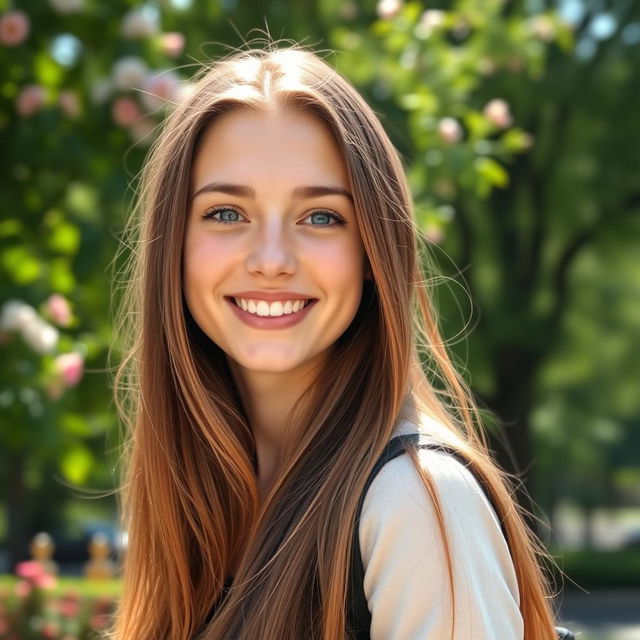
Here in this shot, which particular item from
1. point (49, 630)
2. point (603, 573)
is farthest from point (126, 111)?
point (603, 573)

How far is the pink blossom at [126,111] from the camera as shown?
198 inches

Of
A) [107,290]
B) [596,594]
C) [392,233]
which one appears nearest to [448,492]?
[392,233]

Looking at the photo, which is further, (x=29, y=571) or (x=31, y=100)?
(x=29, y=571)

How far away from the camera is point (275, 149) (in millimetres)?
1849

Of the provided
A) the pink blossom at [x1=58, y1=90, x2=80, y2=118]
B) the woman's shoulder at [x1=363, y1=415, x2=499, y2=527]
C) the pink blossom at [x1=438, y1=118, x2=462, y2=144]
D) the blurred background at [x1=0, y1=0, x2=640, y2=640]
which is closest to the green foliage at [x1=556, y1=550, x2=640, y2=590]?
the blurred background at [x1=0, y1=0, x2=640, y2=640]

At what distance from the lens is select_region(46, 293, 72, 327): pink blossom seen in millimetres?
4793

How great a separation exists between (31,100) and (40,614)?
9.16ft

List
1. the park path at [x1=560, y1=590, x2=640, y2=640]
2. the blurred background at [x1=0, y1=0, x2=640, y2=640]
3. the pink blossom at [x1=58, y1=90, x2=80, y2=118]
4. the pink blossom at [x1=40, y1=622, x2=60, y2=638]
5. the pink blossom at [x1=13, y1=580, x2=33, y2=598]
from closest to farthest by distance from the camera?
the blurred background at [x1=0, y1=0, x2=640, y2=640], the pink blossom at [x1=58, y1=90, x2=80, y2=118], the pink blossom at [x1=40, y1=622, x2=60, y2=638], the pink blossom at [x1=13, y1=580, x2=33, y2=598], the park path at [x1=560, y1=590, x2=640, y2=640]

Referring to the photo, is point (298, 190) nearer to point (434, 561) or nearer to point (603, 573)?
point (434, 561)

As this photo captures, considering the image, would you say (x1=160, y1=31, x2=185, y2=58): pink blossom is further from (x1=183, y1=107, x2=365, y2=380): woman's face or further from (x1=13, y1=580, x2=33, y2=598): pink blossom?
(x1=183, y1=107, x2=365, y2=380): woman's face

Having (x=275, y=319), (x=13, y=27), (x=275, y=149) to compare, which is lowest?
(x=275, y=319)

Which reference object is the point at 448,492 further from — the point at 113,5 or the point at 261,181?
the point at 113,5

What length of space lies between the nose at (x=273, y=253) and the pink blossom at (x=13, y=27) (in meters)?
3.66

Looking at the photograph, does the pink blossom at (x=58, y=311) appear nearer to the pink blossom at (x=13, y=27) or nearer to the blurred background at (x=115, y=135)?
the blurred background at (x=115, y=135)
